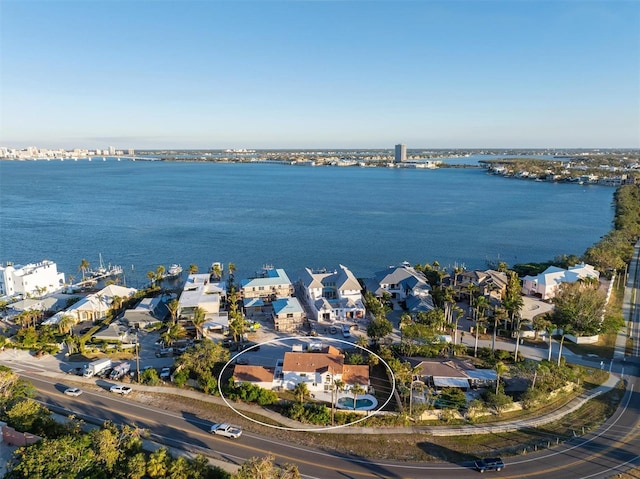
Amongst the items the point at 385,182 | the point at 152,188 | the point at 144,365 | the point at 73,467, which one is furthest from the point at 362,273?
the point at 385,182

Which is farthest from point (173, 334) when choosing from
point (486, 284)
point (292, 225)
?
point (292, 225)

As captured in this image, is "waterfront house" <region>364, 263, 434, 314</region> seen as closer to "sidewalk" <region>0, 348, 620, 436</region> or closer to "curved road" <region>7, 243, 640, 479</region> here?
"sidewalk" <region>0, 348, 620, 436</region>

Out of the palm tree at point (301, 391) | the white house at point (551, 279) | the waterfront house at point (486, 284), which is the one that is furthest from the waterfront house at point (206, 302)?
the white house at point (551, 279)

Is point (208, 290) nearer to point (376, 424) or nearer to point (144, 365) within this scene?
point (144, 365)

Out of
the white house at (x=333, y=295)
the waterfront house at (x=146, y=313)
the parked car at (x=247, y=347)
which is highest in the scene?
the white house at (x=333, y=295)

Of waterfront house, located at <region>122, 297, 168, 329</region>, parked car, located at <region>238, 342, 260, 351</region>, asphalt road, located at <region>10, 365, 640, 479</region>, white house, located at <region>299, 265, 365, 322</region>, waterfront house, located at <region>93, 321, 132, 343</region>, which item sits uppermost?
white house, located at <region>299, 265, 365, 322</region>

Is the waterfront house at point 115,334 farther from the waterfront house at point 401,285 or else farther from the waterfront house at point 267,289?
the waterfront house at point 401,285

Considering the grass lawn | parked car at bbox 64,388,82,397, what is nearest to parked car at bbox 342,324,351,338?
the grass lawn
